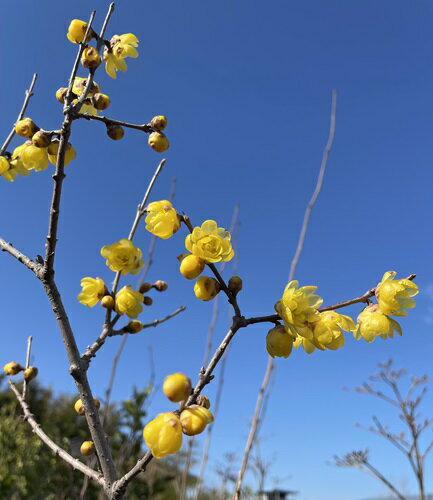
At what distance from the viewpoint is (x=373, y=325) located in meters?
0.85

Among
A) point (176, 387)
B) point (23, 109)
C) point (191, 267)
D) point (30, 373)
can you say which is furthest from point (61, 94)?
point (176, 387)

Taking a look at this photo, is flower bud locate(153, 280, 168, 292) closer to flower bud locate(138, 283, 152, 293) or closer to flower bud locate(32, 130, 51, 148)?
flower bud locate(138, 283, 152, 293)

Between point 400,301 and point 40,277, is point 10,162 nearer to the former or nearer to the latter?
point 40,277

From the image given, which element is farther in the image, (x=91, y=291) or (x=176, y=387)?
(x=91, y=291)

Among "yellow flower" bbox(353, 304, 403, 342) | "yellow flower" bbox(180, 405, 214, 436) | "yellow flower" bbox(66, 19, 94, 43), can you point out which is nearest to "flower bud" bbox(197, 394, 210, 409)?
"yellow flower" bbox(180, 405, 214, 436)

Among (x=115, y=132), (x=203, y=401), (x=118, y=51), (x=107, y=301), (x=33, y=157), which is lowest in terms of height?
(x=203, y=401)

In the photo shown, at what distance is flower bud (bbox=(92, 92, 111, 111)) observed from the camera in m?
1.17

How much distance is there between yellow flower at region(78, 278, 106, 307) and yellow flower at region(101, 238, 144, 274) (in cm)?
13

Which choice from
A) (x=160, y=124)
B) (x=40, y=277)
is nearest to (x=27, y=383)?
(x=40, y=277)

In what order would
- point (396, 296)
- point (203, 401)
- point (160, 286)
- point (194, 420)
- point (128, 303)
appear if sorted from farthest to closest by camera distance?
point (160, 286)
point (128, 303)
point (396, 296)
point (203, 401)
point (194, 420)

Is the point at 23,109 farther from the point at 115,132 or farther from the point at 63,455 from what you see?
the point at 63,455

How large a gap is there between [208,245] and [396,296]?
0.41 m

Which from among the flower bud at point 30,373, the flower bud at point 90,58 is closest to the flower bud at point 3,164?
the flower bud at point 90,58

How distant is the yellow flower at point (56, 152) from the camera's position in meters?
1.12
